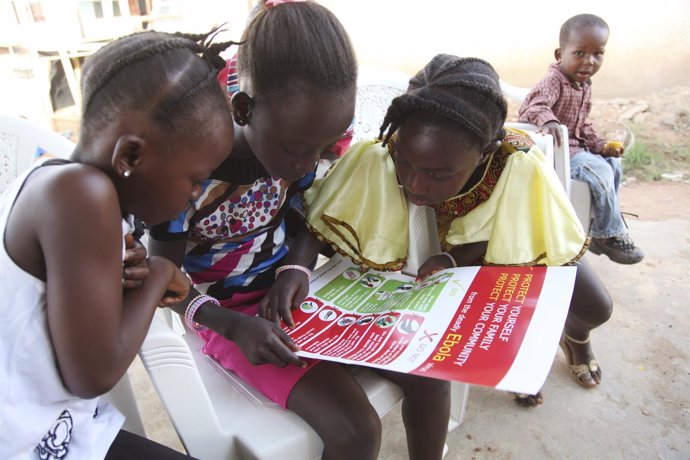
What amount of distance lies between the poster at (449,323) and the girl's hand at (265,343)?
27mm

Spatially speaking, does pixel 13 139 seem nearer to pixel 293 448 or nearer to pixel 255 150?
pixel 255 150

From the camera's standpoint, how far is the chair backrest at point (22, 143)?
108cm

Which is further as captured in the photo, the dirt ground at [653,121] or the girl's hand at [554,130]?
the dirt ground at [653,121]

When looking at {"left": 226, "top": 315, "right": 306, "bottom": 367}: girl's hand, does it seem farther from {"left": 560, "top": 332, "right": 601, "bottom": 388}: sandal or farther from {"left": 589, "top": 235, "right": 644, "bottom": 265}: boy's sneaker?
{"left": 589, "top": 235, "right": 644, "bottom": 265}: boy's sneaker

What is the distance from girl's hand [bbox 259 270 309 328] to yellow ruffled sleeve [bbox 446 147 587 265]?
42 cm

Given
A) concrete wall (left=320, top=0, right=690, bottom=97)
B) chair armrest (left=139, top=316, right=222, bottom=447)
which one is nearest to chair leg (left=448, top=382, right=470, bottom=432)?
chair armrest (left=139, top=316, right=222, bottom=447)

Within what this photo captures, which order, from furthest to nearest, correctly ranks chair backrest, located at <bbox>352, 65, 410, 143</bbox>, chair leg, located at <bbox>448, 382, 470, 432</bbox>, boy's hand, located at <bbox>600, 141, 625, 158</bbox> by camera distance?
boy's hand, located at <bbox>600, 141, 625, 158</bbox>
chair backrest, located at <bbox>352, 65, 410, 143</bbox>
chair leg, located at <bbox>448, 382, 470, 432</bbox>

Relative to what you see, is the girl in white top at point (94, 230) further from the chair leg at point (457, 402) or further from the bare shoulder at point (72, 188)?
the chair leg at point (457, 402)

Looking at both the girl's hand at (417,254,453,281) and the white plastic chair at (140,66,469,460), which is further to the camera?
the girl's hand at (417,254,453,281)

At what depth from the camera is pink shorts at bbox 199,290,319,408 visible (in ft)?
2.95

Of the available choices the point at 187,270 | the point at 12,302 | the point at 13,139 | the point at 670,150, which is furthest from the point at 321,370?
the point at 670,150

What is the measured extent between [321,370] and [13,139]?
2.71ft

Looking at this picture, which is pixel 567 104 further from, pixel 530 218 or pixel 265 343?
pixel 265 343

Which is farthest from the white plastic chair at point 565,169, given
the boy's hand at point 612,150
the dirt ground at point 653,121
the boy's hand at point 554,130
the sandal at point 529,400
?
the dirt ground at point 653,121
